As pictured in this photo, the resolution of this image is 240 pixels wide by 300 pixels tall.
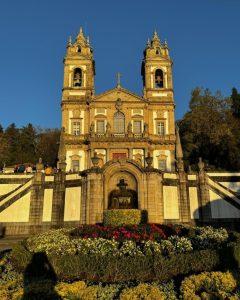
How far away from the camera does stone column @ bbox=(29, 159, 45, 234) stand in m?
24.0

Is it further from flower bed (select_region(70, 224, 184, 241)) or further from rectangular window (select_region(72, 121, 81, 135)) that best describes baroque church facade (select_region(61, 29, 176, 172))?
flower bed (select_region(70, 224, 184, 241))

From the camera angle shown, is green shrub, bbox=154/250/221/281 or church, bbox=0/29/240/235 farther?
church, bbox=0/29/240/235

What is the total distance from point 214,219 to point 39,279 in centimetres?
1823

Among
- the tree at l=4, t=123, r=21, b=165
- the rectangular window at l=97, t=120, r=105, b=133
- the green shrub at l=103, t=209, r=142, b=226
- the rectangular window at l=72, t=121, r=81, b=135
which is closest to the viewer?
the green shrub at l=103, t=209, r=142, b=226

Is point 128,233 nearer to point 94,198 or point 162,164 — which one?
point 94,198

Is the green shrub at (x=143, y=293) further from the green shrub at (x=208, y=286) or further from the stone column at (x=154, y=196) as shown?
the stone column at (x=154, y=196)

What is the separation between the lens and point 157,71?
45.7 metres

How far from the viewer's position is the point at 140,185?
22797 mm

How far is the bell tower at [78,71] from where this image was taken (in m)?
43.1

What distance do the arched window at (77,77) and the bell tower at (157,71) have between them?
844cm

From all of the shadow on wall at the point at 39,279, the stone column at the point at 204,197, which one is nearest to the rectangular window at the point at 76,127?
the stone column at the point at 204,197

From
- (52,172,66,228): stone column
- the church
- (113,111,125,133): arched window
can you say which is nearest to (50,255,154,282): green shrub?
the church

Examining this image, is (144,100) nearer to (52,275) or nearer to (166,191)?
(166,191)

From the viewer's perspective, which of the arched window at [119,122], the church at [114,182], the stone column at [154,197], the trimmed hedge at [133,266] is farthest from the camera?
the arched window at [119,122]
